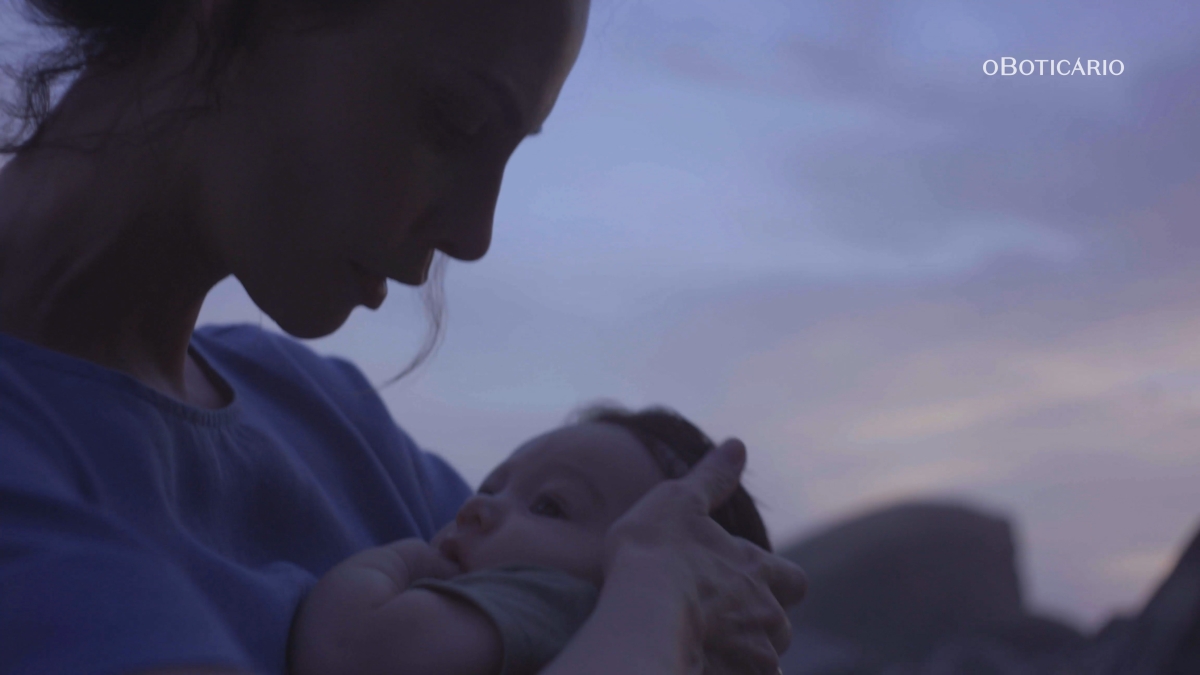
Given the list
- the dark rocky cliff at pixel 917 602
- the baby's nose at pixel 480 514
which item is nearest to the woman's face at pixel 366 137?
the baby's nose at pixel 480 514

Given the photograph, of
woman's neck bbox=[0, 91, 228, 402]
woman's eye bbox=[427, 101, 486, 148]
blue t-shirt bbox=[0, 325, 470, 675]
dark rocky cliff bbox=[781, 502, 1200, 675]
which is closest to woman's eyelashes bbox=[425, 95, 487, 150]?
woman's eye bbox=[427, 101, 486, 148]

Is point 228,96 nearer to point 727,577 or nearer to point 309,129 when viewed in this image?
point 309,129

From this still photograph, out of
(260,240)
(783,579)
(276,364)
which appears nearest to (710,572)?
(783,579)

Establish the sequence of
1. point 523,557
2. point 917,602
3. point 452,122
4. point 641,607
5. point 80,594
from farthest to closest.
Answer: point 917,602
point 523,557
point 452,122
point 641,607
point 80,594

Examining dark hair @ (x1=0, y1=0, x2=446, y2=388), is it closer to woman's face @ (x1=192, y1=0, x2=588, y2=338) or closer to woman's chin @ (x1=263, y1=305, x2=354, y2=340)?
woman's face @ (x1=192, y1=0, x2=588, y2=338)

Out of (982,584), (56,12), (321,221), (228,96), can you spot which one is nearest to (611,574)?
(321,221)

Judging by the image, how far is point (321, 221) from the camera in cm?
98

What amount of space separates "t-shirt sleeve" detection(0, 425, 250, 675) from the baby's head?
0.40 metres

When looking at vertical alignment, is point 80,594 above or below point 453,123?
below

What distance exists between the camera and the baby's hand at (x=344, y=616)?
0.86 metres

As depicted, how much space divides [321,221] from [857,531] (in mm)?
3033

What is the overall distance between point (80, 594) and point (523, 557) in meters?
0.52

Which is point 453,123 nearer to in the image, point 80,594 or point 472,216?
point 472,216

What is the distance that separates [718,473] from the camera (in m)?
1.14
